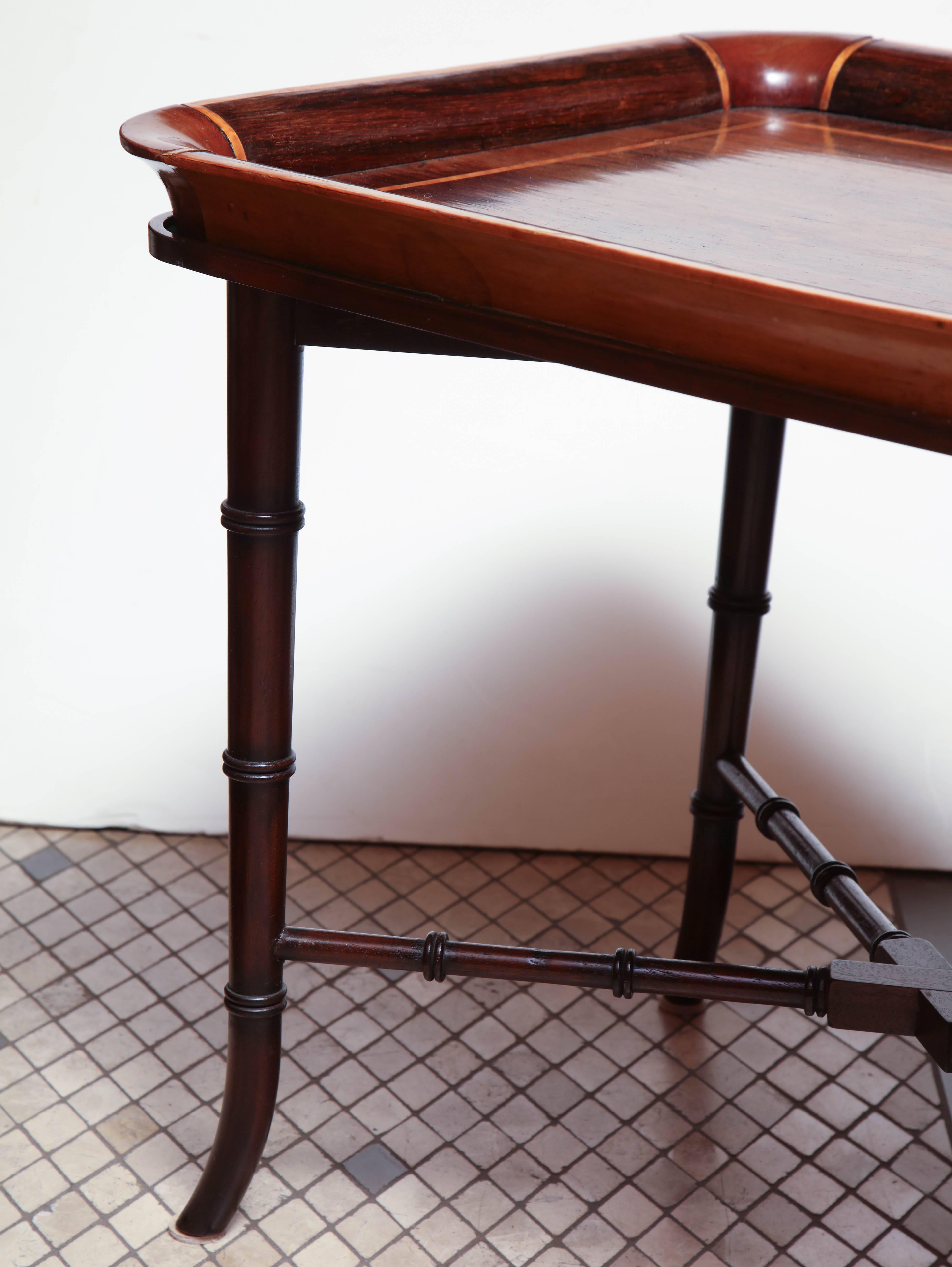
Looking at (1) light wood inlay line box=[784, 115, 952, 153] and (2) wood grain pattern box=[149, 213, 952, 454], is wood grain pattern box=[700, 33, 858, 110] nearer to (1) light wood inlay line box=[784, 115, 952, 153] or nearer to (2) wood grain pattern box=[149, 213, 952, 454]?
(1) light wood inlay line box=[784, 115, 952, 153]

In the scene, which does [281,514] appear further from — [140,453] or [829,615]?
[829,615]

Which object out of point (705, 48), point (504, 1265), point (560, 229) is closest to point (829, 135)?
point (705, 48)

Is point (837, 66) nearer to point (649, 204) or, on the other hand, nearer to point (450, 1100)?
point (649, 204)

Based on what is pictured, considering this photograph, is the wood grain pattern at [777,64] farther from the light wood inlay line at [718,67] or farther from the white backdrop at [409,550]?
the white backdrop at [409,550]

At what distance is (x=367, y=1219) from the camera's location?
1.13m

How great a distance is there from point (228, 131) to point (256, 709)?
40 cm

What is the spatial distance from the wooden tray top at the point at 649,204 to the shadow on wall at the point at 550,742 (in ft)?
2.24

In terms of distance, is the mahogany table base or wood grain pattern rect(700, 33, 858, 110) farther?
wood grain pattern rect(700, 33, 858, 110)

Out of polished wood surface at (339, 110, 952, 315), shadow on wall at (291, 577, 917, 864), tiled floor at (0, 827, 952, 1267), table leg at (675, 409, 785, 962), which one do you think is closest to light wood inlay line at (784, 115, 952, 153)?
polished wood surface at (339, 110, 952, 315)

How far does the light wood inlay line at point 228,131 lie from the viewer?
2.52 feet

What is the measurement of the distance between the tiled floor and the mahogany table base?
4.1 inches

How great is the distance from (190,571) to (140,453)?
0.51 feet

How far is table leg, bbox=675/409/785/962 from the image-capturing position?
46.9 inches

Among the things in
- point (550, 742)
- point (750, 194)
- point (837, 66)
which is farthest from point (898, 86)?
point (550, 742)
